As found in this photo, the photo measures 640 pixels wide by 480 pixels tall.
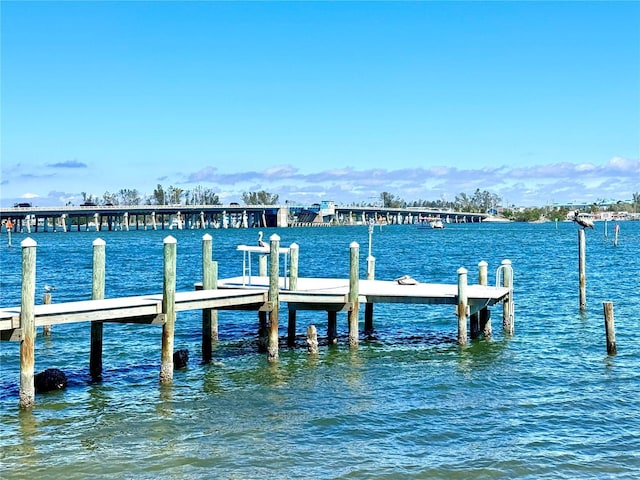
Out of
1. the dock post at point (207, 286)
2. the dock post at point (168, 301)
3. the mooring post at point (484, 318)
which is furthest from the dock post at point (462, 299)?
the dock post at point (168, 301)

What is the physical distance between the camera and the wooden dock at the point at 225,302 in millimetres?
16672

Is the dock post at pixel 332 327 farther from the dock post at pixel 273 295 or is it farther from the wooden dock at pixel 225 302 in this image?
the dock post at pixel 273 295

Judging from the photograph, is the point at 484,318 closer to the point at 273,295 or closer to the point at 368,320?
the point at 368,320

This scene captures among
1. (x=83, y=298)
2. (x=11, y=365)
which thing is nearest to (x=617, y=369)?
(x=11, y=365)

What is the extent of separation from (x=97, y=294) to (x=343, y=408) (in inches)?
276

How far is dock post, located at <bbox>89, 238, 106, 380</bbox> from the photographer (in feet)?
65.7

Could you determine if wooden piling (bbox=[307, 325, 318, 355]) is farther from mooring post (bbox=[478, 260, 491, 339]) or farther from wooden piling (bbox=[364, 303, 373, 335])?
mooring post (bbox=[478, 260, 491, 339])

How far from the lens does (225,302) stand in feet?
68.8

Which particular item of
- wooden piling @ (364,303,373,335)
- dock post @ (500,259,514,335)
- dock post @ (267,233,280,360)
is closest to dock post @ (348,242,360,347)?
dock post @ (267,233,280,360)

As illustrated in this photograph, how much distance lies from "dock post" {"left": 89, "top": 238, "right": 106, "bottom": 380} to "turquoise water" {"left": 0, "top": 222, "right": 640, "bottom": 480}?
0.42 metres

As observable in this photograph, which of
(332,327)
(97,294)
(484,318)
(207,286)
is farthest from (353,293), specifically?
(97,294)

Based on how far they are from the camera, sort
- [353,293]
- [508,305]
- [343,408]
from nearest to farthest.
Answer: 1. [343,408]
2. [353,293]
3. [508,305]

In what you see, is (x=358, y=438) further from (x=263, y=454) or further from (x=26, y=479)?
(x=26, y=479)

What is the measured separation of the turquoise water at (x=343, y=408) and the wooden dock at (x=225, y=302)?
31.7 inches
